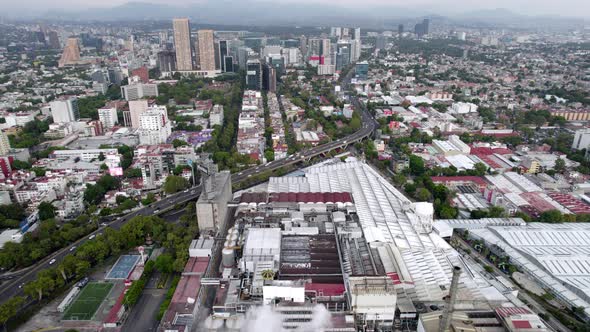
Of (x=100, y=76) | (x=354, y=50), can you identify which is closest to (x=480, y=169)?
(x=100, y=76)

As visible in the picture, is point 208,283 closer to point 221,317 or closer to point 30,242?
point 221,317

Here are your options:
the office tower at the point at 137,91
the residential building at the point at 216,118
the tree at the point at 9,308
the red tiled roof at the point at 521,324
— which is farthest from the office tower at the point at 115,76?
the red tiled roof at the point at 521,324

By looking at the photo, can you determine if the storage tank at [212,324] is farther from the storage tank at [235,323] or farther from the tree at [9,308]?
the tree at [9,308]

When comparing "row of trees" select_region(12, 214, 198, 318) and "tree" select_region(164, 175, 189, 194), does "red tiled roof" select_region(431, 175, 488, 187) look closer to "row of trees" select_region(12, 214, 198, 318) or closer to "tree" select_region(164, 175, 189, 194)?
"row of trees" select_region(12, 214, 198, 318)

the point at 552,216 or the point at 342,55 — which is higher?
the point at 342,55

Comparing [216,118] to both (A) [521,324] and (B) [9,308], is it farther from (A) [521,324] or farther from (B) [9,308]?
(A) [521,324]

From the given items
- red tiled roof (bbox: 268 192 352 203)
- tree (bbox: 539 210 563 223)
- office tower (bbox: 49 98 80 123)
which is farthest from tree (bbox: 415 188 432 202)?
office tower (bbox: 49 98 80 123)

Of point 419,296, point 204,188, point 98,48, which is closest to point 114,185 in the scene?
point 204,188
